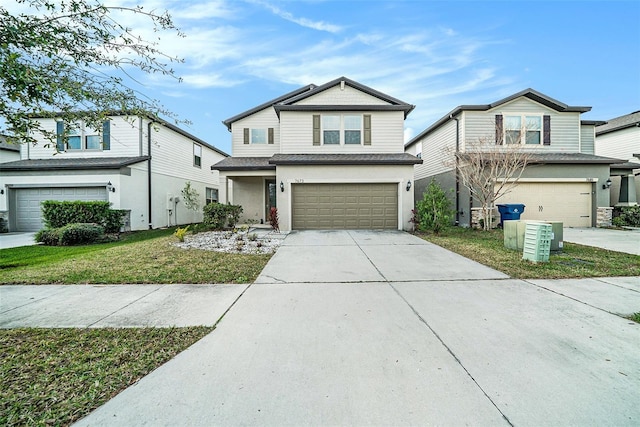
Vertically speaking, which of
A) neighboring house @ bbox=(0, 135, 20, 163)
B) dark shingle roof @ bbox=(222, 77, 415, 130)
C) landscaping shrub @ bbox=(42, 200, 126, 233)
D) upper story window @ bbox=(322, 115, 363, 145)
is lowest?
landscaping shrub @ bbox=(42, 200, 126, 233)

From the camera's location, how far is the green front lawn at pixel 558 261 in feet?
18.3

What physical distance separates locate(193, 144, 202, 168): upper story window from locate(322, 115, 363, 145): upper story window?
980 cm

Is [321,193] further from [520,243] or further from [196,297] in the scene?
[196,297]

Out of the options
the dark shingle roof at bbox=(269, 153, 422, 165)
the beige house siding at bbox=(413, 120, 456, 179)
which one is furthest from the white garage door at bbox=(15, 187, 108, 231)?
the beige house siding at bbox=(413, 120, 456, 179)

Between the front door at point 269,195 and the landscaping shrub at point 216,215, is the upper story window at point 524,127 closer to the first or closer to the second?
the front door at point 269,195

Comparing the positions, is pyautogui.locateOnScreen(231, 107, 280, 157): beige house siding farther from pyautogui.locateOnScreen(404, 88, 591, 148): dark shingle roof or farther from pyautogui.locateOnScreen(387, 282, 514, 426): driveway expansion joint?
pyautogui.locateOnScreen(387, 282, 514, 426): driveway expansion joint

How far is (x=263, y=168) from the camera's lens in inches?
514

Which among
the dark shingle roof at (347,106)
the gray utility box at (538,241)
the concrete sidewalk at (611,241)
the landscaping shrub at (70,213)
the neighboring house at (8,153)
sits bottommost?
the concrete sidewalk at (611,241)

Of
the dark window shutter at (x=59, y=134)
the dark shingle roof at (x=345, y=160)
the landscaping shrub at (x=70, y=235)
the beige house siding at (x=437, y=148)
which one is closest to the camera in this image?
the dark window shutter at (x=59, y=134)

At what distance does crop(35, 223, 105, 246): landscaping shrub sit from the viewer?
31.1 ft

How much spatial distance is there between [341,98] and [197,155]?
10.7 metres

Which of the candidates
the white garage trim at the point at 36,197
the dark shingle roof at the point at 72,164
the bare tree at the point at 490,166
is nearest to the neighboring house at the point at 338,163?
the bare tree at the point at 490,166

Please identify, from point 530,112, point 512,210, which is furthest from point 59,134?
point 530,112

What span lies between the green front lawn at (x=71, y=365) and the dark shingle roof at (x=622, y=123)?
24.7 m
